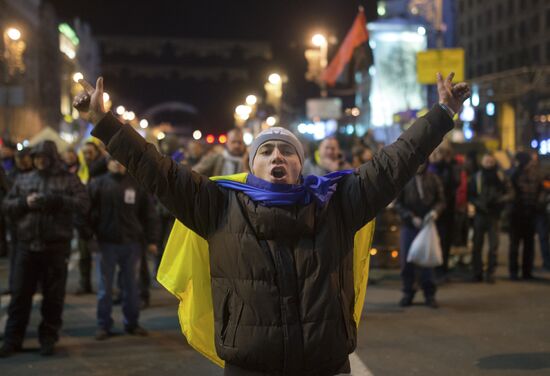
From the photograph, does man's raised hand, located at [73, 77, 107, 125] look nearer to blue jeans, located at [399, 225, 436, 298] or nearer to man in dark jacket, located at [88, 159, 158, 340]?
man in dark jacket, located at [88, 159, 158, 340]

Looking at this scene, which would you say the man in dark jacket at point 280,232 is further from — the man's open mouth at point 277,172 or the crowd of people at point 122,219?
the crowd of people at point 122,219

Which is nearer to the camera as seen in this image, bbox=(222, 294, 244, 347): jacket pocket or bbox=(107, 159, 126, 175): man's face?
bbox=(222, 294, 244, 347): jacket pocket

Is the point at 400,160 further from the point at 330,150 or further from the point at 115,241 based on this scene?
the point at 330,150

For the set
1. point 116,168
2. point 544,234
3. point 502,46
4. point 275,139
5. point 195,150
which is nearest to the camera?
point 275,139

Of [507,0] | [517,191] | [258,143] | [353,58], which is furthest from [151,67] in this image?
[258,143]

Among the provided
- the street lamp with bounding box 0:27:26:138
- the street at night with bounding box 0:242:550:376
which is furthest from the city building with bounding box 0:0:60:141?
the street at night with bounding box 0:242:550:376

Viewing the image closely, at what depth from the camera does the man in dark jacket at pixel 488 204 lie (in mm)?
11922

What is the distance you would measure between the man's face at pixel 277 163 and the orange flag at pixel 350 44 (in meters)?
17.2

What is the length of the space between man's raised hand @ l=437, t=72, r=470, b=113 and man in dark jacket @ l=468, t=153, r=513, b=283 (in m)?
8.50

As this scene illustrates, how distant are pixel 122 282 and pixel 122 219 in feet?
2.23

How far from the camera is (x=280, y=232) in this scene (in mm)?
3545

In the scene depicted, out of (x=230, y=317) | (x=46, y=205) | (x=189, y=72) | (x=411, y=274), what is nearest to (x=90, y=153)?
(x=46, y=205)

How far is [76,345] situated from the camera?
7859 mm

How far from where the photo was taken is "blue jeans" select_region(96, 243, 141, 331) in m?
8.23
